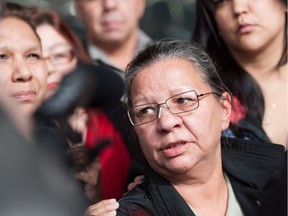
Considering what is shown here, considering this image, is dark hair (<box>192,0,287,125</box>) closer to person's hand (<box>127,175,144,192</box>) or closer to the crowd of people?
the crowd of people

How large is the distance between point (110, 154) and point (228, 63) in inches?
26.2

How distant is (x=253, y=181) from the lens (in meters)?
1.78

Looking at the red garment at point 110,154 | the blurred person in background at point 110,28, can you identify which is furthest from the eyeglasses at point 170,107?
the blurred person in background at point 110,28

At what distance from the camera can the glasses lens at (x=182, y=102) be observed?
1.60 metres

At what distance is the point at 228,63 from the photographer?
2365 mm

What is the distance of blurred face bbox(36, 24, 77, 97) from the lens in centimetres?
227

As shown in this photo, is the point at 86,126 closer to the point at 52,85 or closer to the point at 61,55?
the point at 52,85

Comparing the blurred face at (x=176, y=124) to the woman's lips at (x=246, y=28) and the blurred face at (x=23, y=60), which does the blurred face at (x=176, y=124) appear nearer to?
the blurred face at (x=23, y=60)

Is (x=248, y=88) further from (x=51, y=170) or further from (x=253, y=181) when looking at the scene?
(x=51, y=170)

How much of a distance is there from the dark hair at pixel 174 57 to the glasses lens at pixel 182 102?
0.39ft

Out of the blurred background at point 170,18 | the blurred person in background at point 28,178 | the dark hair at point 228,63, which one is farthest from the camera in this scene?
the blurred background at point 170,18

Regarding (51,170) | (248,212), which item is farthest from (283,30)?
(51,170)

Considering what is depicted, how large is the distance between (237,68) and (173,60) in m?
0.70

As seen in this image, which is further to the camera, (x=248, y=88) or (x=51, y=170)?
(x=248, y=88)
